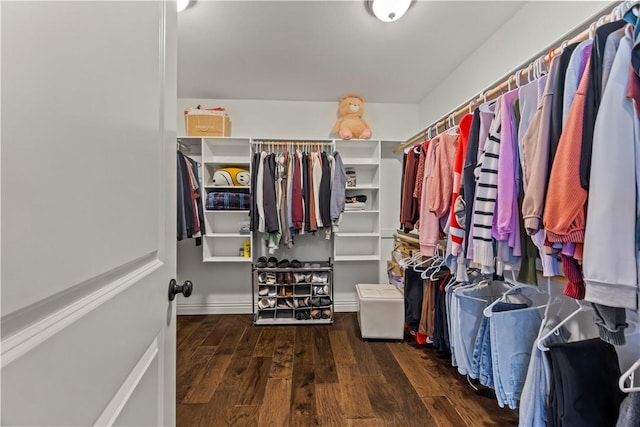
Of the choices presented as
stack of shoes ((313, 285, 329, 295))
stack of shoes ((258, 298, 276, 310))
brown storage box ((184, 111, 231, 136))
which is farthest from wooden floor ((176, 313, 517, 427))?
brown storage box ((184, 111, 231, 136))

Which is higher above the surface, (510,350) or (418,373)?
(510,350)

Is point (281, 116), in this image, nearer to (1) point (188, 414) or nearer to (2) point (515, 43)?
(2) point (515, 43)

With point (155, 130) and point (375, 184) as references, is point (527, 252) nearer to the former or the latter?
point (155, 130)

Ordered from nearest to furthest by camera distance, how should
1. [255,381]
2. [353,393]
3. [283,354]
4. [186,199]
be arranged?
1. [353,393]
2. [255,381]
3. [283,354]
4. [186,199]

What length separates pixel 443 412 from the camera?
165 centimetres

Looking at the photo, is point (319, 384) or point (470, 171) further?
point (319, 384)

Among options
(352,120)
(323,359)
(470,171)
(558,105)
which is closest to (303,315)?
(323,359)

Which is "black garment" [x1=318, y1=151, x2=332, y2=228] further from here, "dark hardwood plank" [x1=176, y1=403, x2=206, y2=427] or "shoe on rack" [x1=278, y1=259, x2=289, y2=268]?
"dark hardwood plank" [x1=176, y1=403, x2=206, y2=427]

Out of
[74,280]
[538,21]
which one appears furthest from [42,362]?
[538,21]

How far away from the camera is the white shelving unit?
3.11 m

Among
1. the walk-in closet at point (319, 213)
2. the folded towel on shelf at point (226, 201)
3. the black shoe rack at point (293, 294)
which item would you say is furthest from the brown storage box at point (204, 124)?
the black shoe rack at point (293, 294)

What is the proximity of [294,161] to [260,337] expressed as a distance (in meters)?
1.68

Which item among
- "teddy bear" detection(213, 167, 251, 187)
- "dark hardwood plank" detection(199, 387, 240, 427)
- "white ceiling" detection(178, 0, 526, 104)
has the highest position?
"white ceiling" detection(178, 0, 526, 104)

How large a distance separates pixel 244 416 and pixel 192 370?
68cm
